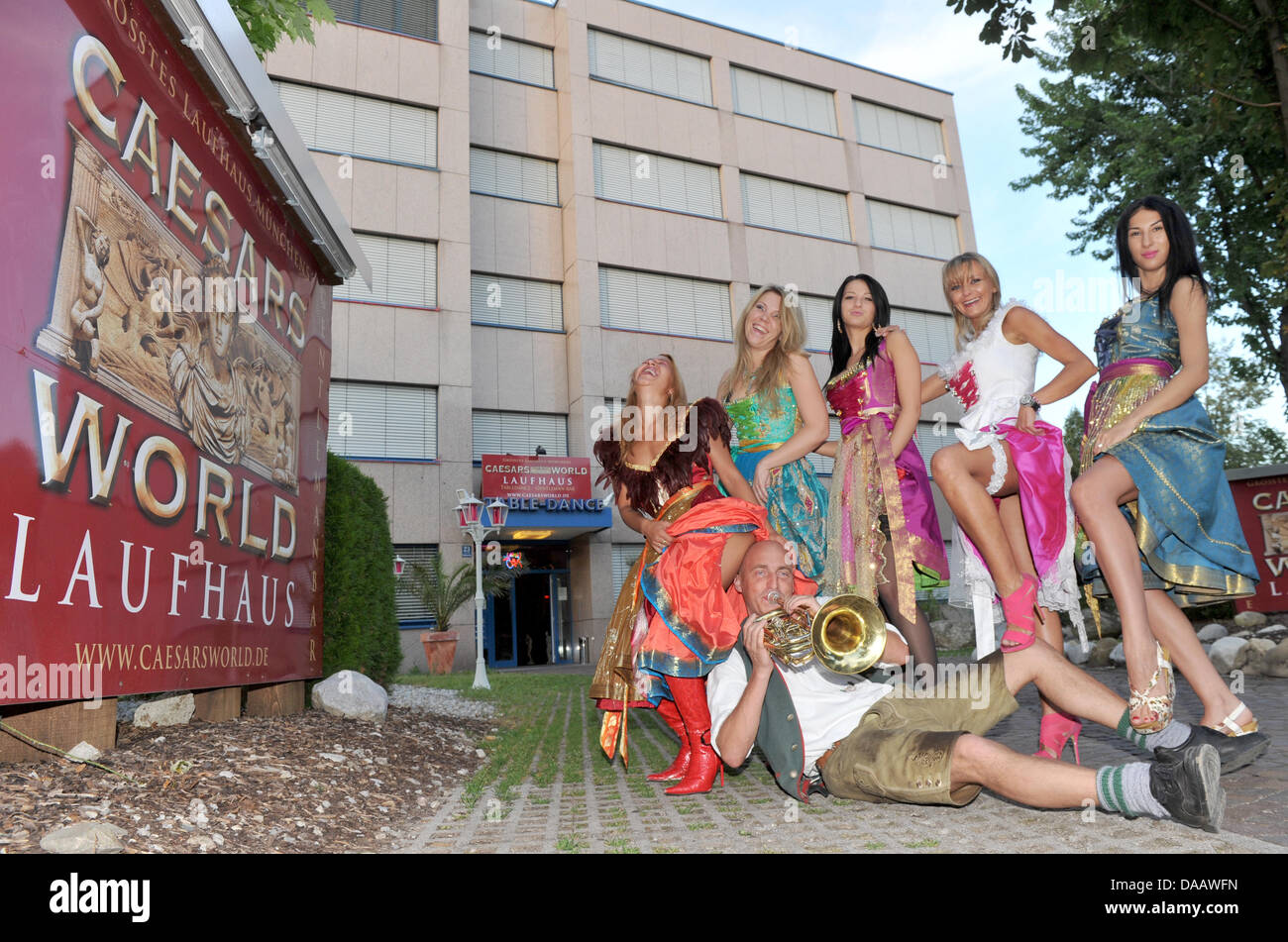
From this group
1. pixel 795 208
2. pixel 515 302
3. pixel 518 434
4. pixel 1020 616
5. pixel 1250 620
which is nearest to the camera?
pixel 1020 616

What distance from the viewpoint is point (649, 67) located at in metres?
24.7

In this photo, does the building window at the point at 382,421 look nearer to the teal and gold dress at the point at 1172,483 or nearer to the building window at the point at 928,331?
the building window at the point at 928,331

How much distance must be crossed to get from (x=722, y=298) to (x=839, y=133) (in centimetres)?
795

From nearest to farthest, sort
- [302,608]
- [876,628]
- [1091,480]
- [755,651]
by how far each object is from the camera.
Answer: [876,628] → [755,651] → [1091,480] → [302,608]

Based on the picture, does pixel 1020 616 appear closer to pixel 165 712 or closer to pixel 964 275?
pixel 964 275

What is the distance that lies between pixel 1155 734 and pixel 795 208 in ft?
83.1

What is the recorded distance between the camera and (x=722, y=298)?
2438cm

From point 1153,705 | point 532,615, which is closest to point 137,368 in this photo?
point 1153,705

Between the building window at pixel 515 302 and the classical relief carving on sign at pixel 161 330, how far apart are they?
17148 mm

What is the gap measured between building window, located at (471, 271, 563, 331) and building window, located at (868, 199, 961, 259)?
1133 centimetres

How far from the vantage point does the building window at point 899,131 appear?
2794cm

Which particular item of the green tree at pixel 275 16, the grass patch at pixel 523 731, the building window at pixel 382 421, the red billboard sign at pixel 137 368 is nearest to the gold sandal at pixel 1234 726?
the grass patch at pixel 523 731
